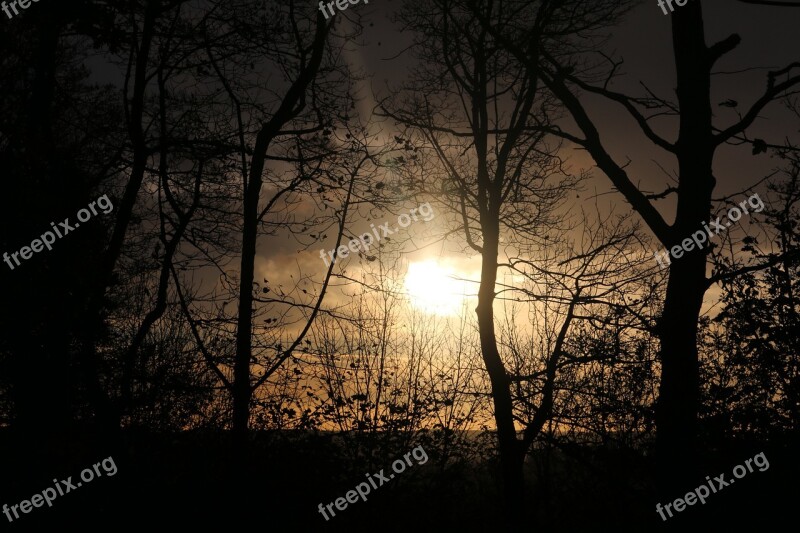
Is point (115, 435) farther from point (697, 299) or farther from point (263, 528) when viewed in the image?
point (697, 299)

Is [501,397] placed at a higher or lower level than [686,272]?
higher

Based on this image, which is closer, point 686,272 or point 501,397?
point 686,272

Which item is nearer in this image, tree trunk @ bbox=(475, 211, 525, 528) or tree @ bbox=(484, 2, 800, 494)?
tree @ bbox=(484, 2, 800, 494)

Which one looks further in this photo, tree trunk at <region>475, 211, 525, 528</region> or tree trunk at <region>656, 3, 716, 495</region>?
tree trunk at <region>475, 211, 525, 528</region>

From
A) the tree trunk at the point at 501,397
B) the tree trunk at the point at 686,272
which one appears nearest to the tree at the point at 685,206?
the tree trunk at the point at 686,272

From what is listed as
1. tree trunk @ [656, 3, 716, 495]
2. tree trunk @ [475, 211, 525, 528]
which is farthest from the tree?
tree trunk @ [475, 211, 525, 528]

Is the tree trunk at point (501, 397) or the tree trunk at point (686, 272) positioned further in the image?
the tree trunk at point (501, 397)

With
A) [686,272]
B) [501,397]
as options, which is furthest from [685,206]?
[501,397]

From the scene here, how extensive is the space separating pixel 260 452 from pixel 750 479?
1041 cm

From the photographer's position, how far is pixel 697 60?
526 centimetres

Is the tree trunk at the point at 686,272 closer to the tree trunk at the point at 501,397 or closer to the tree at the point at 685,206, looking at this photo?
the tree at the point at 685,206

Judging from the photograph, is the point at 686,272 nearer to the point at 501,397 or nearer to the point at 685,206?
the point at 685,206

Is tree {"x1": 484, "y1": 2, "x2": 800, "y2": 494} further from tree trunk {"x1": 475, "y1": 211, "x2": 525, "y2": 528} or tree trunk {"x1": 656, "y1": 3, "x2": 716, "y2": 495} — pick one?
tree trunk {"x1": 475, "y1": 211, "x2": 525, "y2": 528}

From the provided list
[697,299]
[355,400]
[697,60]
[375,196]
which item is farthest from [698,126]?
[355,400]
